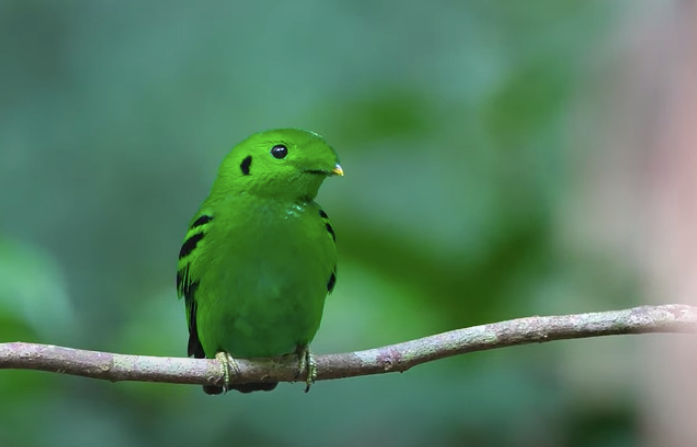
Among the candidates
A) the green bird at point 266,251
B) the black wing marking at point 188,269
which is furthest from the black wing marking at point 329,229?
the black wing marking at point 188,269

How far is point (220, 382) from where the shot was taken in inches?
112

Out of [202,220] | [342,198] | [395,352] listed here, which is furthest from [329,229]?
[342,198]

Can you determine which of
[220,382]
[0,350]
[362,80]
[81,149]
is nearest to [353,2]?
[362,80]

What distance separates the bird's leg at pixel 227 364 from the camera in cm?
289

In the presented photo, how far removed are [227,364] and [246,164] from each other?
0.68 m

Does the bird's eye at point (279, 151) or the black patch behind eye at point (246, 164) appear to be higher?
the bird's eye at point (279, 151)

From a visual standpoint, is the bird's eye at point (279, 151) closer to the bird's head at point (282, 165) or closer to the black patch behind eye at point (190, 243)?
the bird's head at point (282, 165)

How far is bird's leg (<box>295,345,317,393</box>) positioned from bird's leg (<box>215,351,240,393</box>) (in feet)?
0.69

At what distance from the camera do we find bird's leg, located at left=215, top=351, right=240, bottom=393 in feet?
9.50

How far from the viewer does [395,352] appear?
8.84 feet

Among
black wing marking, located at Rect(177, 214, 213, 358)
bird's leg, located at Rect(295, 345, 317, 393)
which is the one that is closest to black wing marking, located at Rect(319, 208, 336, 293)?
bird's leg, located at Rect(295, 345, 317, 393)

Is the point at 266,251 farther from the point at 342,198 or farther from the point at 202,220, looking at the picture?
the point at 342,198

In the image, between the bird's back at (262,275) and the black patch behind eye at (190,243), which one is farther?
the black patch behind eye at (190,243)

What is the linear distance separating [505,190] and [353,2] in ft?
4.83
